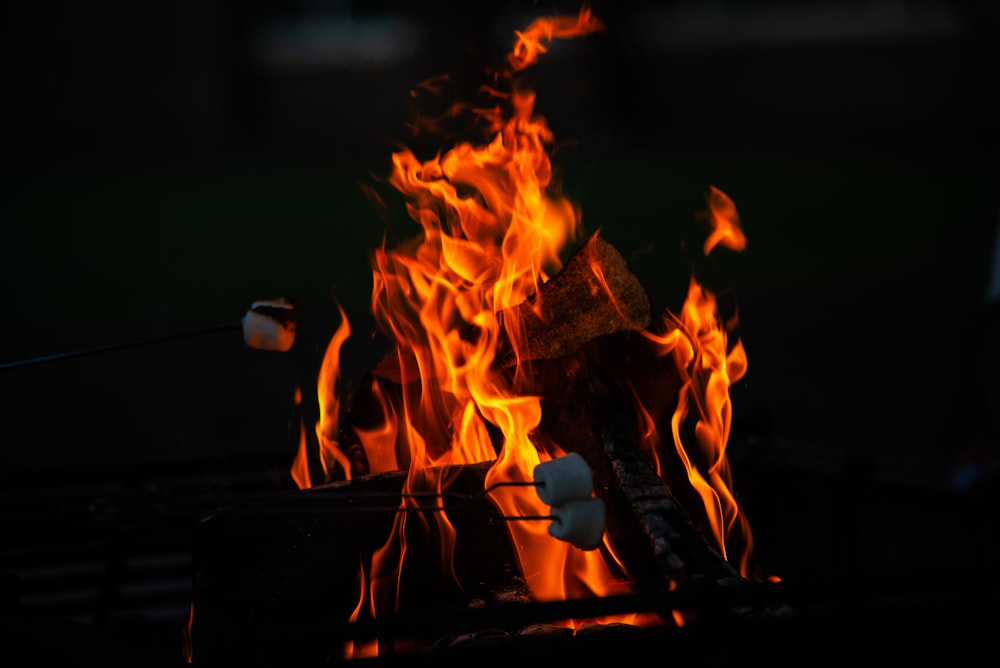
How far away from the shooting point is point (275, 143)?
41.1 ft

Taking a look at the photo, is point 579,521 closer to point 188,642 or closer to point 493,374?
point 493,374

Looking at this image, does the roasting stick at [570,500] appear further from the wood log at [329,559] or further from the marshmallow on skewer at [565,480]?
the wood log at [329,559]

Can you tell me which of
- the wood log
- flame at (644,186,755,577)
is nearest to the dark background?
flame at (644,186,755,577)

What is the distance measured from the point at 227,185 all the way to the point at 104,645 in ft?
32.3

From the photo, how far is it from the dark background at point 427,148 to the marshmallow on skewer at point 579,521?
A: 3.05 meters

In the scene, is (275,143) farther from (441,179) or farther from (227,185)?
(441,179)

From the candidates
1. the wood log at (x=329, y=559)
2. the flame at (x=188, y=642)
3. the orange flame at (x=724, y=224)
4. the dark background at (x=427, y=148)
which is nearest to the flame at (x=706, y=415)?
the orange flame at (x=724, y=224)

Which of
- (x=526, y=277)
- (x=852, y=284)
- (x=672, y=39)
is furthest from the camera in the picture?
(x=672, y=39)

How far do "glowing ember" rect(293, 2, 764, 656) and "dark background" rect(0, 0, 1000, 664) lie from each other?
239 centimetres

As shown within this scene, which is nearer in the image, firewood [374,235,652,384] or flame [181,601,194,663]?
flame [181,601,194,663]

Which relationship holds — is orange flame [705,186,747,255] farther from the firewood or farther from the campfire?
the firewood

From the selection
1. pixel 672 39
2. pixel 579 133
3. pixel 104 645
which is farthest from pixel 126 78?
pixel 104 645

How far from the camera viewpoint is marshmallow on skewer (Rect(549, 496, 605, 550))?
84.0 inches

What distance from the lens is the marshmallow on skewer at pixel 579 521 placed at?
2133mm
